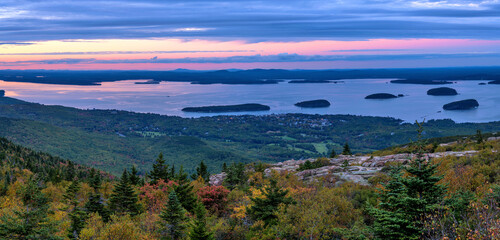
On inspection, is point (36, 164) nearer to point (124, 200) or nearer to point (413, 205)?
point (124, 200)

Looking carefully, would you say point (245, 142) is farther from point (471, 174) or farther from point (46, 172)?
point (471, 174)

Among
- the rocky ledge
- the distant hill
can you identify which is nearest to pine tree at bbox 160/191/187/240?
the rocky ledge

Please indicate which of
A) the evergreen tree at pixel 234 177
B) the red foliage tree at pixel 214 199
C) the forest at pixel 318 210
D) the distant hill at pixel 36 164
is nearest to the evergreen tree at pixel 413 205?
the forest at pixel 318 210

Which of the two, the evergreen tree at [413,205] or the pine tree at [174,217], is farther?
the pine tree at [174,217]

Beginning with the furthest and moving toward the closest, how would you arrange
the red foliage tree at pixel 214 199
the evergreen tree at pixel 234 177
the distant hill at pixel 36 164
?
1. the distant hill at pixel 36 164
2. the evergreen tree at pixel 234 177
3. the red foliage tree at pixel 214 199

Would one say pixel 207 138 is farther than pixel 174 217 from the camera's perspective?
Yes

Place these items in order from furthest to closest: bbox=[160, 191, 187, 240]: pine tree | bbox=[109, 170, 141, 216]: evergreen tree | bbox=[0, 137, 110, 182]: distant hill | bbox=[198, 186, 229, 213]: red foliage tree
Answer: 1. bbox=[0, 137, 110, 182]: distant hill
2. bbox=[109, 170, 141, 216]: evergreen tree
3. bbox=[198, 186, 229, 213]: red foliage tree
4. bbox=[160, 191, 187, 240]: pine tree

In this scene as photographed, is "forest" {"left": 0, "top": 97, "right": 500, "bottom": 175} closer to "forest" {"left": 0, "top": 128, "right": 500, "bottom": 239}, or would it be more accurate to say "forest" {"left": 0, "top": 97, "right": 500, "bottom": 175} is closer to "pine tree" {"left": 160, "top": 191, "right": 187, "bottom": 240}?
"forest" {"left": 0, "top": 128, "right": 500, "bottom": 239}

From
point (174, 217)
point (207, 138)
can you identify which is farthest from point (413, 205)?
point (207, 138)

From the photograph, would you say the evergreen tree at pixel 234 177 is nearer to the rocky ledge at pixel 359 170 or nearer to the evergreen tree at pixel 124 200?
the rocky ledge at pixel 359 170
